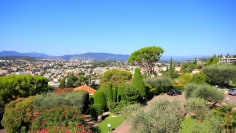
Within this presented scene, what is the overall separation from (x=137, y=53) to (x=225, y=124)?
26.2m

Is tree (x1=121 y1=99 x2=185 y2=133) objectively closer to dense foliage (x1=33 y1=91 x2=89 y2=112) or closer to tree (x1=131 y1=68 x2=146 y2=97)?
dense foliage (x1=33 y1=91 x2=89 y2=112)

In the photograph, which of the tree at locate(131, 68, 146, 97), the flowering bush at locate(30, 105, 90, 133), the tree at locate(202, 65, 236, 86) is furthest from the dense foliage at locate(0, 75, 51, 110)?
the tree at locate(202, 65, 236, 86)

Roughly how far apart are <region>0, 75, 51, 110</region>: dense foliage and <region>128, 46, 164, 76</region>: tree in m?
19.2

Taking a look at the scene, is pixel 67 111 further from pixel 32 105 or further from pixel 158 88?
pixel 158 88

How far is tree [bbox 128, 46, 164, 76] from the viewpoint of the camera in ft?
112

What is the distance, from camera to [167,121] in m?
7.03

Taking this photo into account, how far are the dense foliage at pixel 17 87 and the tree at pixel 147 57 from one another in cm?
1922

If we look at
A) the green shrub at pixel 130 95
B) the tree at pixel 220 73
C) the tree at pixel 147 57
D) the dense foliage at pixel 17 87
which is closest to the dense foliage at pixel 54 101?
the green shrub at pixel 130 95

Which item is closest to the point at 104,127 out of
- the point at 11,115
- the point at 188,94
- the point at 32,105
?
the point at 32,105

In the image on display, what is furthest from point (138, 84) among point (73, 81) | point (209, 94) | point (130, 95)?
point (73, 81)

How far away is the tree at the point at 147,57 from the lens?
34062 mm

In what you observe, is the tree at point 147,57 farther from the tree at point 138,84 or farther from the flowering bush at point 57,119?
the flowering bush at point 57,119

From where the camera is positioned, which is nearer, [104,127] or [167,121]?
[167,121]

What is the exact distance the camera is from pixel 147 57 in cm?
3419
